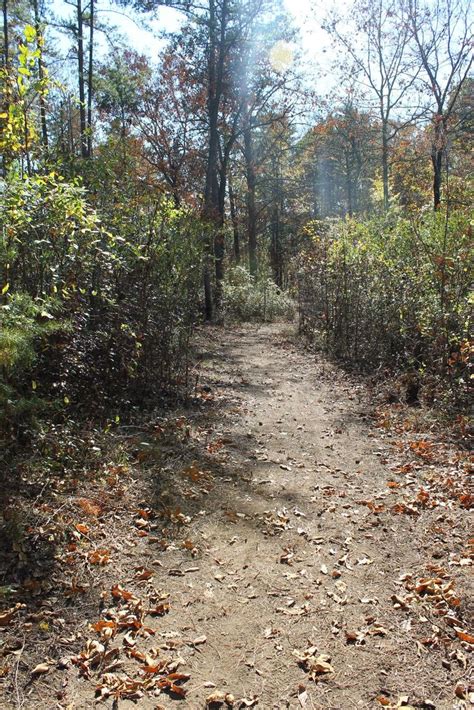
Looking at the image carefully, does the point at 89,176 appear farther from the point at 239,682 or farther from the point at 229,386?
the point at 239,682

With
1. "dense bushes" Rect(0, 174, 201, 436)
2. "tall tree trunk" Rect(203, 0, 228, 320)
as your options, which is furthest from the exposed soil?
"tall tree trunk" Rect(203, 0, 228, 320)

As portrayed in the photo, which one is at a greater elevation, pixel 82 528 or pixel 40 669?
pixel 82 528

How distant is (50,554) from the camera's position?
3.41 metres

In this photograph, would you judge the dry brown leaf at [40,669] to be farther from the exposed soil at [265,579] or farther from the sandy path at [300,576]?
the sandy path at [300,576]

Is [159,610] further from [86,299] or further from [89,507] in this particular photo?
[86,299]

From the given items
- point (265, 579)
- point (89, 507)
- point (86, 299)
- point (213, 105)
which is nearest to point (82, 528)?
point (89, 507)

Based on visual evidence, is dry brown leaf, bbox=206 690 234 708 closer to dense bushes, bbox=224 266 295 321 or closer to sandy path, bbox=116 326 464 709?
sandy path, bbox=116 326 464 709

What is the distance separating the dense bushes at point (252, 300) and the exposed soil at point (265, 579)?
12.8 metres

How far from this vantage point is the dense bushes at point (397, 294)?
22.5 ft

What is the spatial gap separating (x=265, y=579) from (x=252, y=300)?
16.1 metres

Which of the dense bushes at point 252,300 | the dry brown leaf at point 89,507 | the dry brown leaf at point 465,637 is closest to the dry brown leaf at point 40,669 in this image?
the dry brown leaf at point 89,507

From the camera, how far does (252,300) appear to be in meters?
19.1

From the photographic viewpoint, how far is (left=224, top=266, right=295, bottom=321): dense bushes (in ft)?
61.8

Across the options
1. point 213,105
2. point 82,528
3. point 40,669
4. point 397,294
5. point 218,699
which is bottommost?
point 218,699
